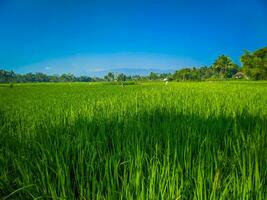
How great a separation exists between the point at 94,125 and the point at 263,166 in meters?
1.58

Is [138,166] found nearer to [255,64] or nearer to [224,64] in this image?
[255,64]

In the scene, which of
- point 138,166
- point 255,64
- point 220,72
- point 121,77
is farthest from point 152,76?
point 138,166

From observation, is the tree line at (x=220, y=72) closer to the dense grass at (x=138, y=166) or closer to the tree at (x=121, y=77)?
A: the tree at (x=121, y=77)

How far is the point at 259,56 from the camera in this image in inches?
2195

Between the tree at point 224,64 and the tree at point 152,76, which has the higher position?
the tree at point 224,64

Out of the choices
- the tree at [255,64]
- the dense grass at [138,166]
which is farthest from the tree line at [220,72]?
the dense grass at [138,166]

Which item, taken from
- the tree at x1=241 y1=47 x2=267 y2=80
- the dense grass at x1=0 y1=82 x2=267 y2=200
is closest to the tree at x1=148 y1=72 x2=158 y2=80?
the tree at x1=241 y1=47 x2=267 y2=80

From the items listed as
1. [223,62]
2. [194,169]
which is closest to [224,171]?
[194,169]

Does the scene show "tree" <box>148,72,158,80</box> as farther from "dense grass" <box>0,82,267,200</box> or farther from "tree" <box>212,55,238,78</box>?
"dense grass" <box>0,82,267,200</box>

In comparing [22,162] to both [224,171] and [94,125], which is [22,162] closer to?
[94,125]

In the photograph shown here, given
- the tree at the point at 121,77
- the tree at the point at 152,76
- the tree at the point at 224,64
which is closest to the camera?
the tree at the point at 224,64

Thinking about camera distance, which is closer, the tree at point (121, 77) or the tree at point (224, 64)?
the tree at point (224, 64)

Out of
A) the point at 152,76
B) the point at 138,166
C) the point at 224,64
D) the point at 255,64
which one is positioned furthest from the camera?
the point at 152,76

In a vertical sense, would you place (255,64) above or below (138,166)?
above
